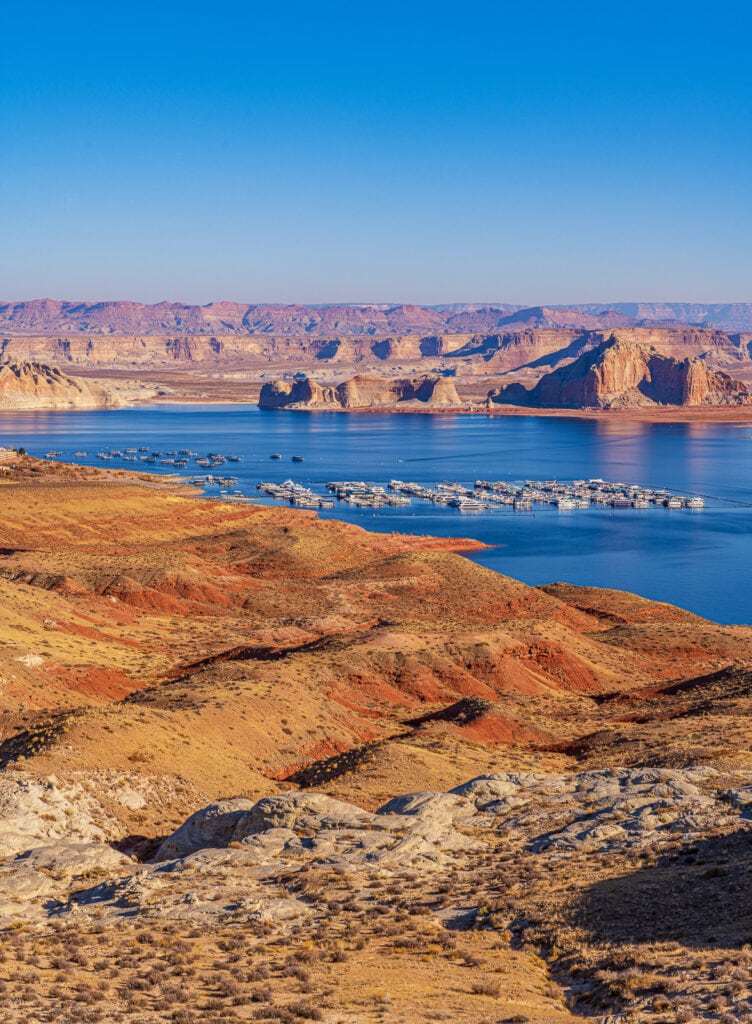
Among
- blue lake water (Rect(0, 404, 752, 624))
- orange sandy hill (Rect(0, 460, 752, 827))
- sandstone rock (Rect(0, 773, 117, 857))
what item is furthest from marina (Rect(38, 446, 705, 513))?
sandstone rock (Rect(0, 773, 117, 857))

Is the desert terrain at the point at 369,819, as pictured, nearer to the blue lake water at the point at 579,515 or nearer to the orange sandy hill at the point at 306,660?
the orange sandy hill at the point at 306,660

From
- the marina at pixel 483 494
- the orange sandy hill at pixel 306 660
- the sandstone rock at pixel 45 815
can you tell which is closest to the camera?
the sandstone rock at pixel 45 815

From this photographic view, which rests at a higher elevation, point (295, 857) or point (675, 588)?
point (295, 857)

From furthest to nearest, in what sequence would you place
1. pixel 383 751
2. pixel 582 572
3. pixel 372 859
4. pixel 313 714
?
pixel 582 572 → pixel 313 714 → pixel 383 751 → pixel 372 859

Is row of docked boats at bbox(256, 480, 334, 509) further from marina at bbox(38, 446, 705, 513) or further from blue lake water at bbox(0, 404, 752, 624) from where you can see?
blue lake water at bbox(0, 404, 752, 624)

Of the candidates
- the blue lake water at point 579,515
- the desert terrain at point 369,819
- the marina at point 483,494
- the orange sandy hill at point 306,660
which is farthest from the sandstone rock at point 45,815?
the marina at point 483,494

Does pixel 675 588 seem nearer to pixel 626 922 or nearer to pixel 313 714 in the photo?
pixel 313 714

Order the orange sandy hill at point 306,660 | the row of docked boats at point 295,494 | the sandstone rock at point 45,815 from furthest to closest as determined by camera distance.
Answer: the row of docked boats at point 295,494 < the orange sandy hill at point 306,660 < the sandstone rock at point 45,815

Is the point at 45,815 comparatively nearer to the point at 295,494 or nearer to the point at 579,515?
the point at 579,515

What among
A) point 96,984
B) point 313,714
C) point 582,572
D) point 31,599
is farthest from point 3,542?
point 96,984
